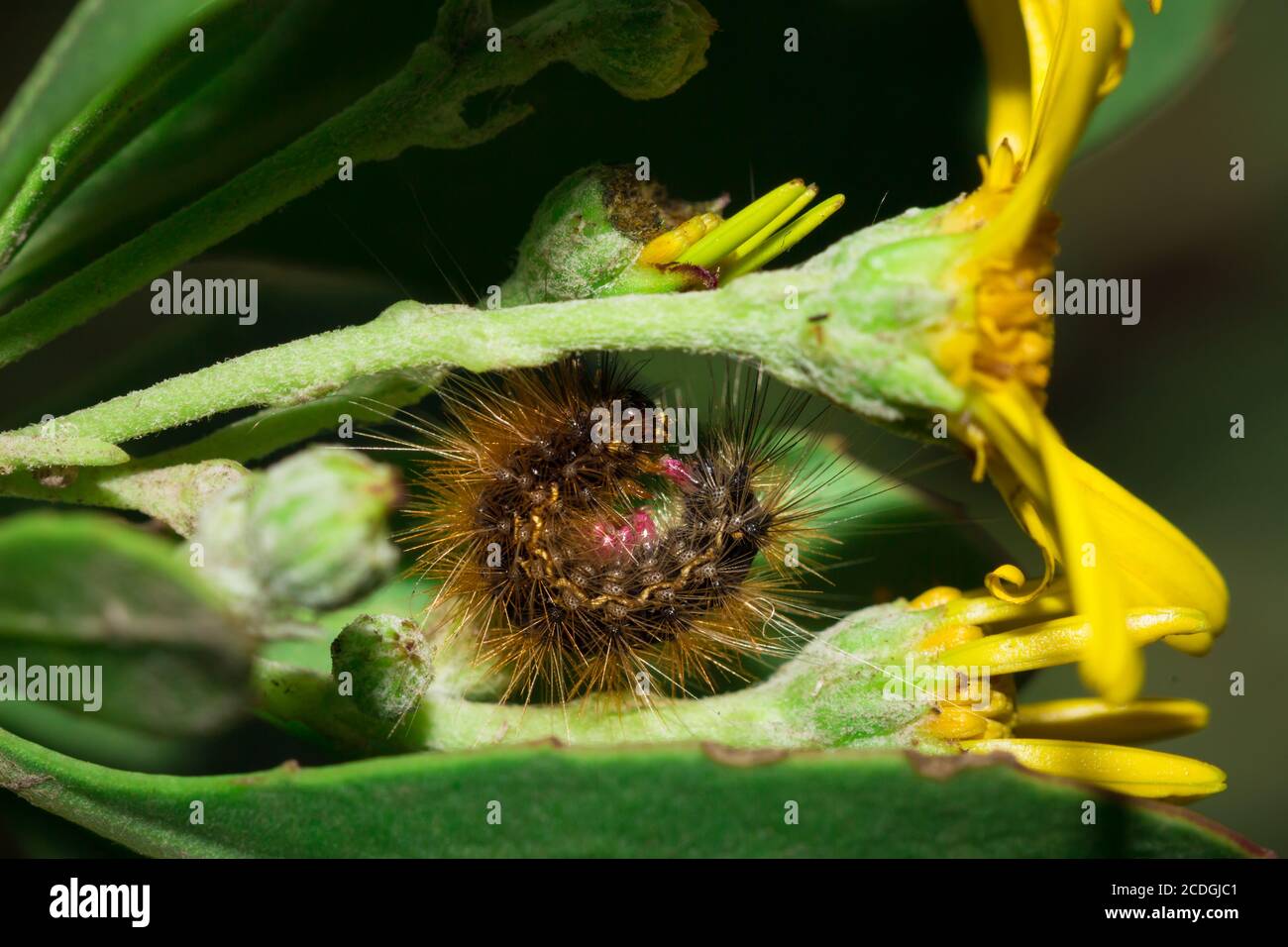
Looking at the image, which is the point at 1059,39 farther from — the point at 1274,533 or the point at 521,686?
the point at 1274,533

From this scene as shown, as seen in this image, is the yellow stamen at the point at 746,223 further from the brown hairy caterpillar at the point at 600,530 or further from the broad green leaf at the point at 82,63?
the broad green leaf at the point at 82,63

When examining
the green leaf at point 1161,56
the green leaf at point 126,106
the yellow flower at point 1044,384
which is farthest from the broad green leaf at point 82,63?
the green leaf at point 1161,56

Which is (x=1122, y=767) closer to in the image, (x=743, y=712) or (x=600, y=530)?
(x=743, y=712)

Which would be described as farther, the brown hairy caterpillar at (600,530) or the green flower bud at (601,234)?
the brown hairy caterpillar at (600,530)

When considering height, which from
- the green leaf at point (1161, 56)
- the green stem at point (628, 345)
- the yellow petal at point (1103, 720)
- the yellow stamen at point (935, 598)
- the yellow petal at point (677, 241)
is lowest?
the yellow petal at point (1103, 720)

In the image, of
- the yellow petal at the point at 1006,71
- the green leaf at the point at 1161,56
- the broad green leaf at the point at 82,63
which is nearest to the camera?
the broad green leaf at the point at 82,63

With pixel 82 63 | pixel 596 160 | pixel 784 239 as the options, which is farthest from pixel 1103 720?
pixel 82 63
